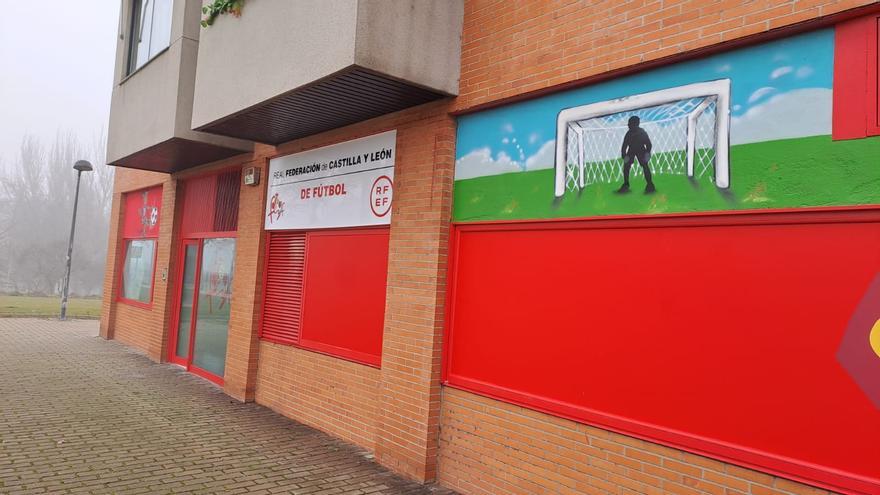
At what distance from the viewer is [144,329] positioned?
37.7 feet

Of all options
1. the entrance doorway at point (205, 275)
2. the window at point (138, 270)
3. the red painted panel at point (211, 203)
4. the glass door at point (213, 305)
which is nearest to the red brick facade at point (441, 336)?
the glass door at point (213, 305)

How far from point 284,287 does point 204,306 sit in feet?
9.15

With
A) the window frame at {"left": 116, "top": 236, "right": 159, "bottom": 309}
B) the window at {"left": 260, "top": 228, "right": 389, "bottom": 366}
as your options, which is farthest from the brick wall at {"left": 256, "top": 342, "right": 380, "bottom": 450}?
the window frame at {"left": 116, "top": 236, "right": 159, "bottom": 309}

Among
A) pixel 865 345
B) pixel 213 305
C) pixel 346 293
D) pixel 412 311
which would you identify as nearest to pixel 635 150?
pixel 865 345

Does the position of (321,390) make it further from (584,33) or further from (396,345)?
(584,33)

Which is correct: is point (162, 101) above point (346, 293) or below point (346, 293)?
above

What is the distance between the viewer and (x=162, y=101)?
27.7 feet

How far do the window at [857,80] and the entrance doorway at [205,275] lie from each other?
25.9 ft

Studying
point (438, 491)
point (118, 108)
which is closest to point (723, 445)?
point (438, 491)

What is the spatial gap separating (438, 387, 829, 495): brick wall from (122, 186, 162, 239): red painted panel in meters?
9.22

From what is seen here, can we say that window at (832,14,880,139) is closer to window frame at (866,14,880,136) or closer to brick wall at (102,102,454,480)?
window frame at (866,14,880,136)

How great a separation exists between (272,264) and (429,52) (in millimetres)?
4068

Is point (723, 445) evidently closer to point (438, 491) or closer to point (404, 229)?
point (438, 491)

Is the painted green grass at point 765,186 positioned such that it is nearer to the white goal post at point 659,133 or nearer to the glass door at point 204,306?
the white goal post at point 659,133
